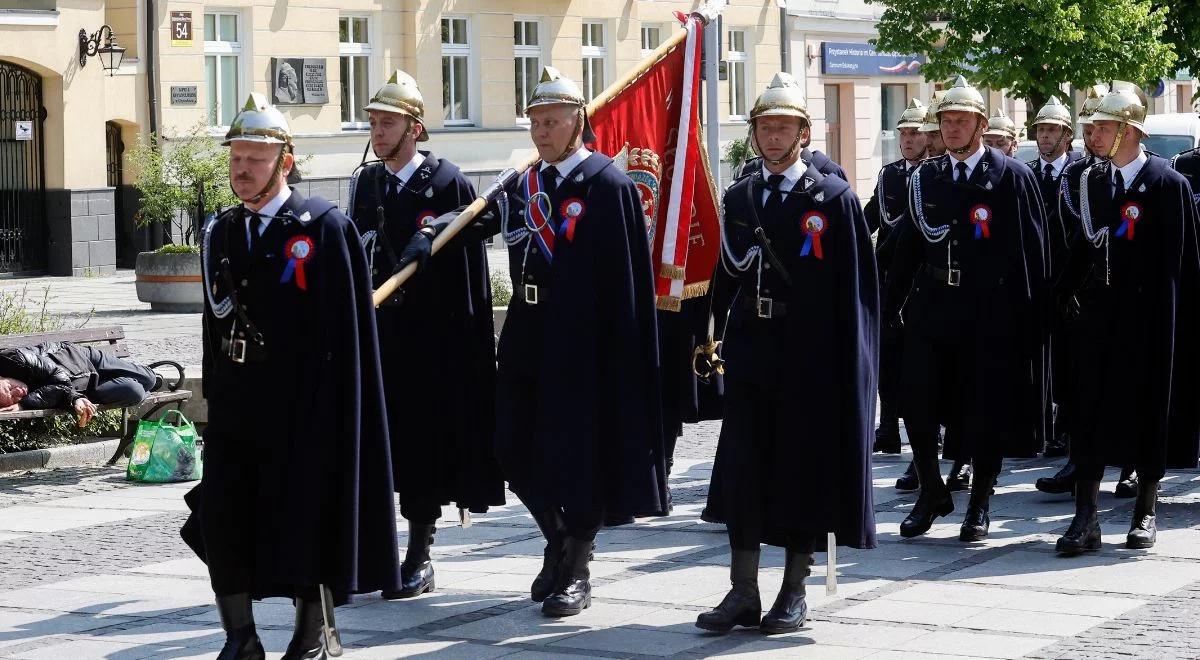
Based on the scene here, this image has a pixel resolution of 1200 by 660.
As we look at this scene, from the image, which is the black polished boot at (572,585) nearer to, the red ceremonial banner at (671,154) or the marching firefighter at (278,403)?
the marching firefighter at (278,403)

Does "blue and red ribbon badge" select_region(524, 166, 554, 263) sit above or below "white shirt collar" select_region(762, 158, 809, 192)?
below

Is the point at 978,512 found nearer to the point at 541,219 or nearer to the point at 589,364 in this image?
the point at 589,364

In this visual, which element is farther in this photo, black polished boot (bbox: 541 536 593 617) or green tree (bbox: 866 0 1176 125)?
green tree (bbox: 866 0 1176 125)

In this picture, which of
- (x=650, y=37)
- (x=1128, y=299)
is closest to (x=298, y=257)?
(x=1128, y=299)

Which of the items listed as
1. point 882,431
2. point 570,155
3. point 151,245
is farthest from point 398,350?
point 151,245

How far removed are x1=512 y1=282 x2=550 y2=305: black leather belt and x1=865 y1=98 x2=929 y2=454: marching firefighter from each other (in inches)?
129

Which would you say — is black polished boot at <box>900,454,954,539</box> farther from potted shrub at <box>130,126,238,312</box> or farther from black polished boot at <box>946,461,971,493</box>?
potted shrub at <box>130,126,238,312</box>

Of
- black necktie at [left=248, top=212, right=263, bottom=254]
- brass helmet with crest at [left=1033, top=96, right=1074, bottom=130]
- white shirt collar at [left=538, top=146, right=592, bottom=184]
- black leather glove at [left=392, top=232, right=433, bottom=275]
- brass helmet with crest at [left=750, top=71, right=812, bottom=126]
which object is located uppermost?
brass helmet with crest at [left=1033, top=96, right=1074, bottom=130]

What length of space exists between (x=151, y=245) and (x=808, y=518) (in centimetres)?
2148

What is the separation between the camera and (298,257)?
21.2 feet

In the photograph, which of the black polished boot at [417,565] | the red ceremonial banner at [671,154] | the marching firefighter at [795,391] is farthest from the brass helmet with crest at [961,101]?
the black polished boot at [417,565]

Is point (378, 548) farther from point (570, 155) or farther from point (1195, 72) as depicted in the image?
point (1195, 72)

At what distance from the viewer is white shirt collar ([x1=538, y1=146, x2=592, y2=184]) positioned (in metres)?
7.59

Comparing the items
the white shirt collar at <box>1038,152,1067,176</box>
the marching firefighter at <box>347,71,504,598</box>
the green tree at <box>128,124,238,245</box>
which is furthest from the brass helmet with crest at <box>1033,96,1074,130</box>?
the green tree at <box>128,124,238,245</box>
